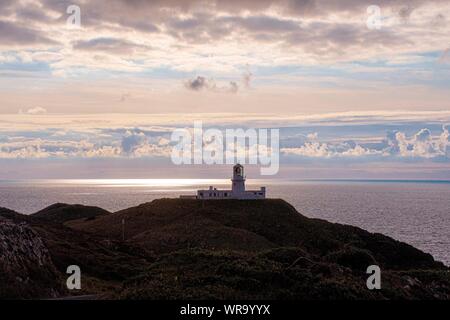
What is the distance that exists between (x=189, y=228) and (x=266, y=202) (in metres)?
21.1

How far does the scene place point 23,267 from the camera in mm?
38125

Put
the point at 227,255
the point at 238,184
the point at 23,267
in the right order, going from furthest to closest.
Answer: the point at 238,184, the point at 227,255, the point at 23,267

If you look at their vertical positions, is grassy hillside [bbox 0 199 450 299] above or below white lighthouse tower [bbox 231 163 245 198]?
below

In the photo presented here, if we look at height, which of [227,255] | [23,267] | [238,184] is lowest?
[227,255]

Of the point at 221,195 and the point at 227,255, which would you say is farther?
the point at 221,195

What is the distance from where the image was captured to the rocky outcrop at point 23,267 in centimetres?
3453

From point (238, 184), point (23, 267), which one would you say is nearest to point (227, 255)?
point (23, 267)

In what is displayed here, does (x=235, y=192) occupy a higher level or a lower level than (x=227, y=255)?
higher

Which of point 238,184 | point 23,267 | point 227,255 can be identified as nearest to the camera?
point 23,267

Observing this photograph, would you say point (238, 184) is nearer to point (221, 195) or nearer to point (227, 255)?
point (221, 195)

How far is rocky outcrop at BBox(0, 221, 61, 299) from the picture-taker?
34.5m

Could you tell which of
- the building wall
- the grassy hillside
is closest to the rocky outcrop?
the grassy hillside

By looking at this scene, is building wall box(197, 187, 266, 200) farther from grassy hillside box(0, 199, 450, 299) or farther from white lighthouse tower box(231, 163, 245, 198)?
grassy hillside box(0, 199, 450, 299)

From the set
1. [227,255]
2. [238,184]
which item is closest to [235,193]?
[238,184]
